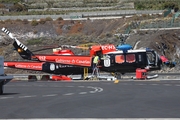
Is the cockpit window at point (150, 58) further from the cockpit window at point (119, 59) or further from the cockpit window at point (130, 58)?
the cockpit window at point (119, 59)

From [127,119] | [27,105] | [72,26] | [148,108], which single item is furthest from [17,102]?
[72,26]

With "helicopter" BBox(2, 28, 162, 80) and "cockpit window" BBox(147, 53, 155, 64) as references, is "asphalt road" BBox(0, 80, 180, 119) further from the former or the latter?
"cockpit window" BBox(147, 53, 155, 64)

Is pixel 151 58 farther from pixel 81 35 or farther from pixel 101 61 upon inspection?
pixel 81 35

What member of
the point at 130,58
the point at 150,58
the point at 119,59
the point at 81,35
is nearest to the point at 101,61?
the point at 119,59

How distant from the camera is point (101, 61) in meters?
39.7

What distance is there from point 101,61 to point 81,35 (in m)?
33.3

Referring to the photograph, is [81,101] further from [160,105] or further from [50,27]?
[50,27]

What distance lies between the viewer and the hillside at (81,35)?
183ft

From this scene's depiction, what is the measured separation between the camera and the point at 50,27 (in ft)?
285

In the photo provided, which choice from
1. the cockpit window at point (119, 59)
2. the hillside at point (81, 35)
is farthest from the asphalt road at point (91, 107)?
the hillside at point (81, 35)

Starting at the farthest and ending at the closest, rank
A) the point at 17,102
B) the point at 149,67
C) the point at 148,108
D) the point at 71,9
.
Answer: the point at 71,9
the point at 149,67
the point at 17,102
the point at 148,108

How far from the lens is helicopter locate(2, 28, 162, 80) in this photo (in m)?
39.0

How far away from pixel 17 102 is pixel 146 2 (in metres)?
105

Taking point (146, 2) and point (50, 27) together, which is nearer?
point (50, 27)
